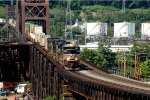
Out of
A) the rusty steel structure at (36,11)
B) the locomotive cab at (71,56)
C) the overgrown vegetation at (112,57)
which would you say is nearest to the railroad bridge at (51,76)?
the rusty steel structure at (36,11)

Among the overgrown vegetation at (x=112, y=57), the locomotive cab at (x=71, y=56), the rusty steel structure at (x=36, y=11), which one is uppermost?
the rusty steel structure at (x=36, y=11)

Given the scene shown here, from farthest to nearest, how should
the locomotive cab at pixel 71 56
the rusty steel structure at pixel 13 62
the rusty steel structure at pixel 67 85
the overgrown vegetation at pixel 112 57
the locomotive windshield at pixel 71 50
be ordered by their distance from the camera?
the overgrown vegetation at pixel 112 57, the rusty steel structure at pixel 13 62, the locomotive windshield at pixel 71 50, the locomotive cab at pixel 71 56, the rusty steel structure at pixel 67 85

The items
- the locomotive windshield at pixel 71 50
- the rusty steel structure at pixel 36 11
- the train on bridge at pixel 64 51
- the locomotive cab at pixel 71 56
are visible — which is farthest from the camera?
the rusty steel structure at pixel 36 11

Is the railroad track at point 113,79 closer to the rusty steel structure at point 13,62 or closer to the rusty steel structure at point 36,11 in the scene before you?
the rusty steel structure at point 13,62

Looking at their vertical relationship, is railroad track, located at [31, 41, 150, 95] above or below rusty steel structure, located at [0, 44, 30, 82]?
above

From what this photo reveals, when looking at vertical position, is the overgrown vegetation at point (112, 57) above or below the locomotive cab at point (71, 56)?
below

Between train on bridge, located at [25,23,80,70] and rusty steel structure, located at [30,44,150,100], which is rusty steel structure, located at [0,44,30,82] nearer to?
rusty steel structure, located at [30,44,150,100]

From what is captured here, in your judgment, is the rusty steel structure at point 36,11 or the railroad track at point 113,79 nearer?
the railroad track at point 113,79

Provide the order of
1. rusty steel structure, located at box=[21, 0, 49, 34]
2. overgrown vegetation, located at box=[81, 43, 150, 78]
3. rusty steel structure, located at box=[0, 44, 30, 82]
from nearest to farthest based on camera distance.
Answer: rusty steel structure, located at box=[0, 44, 30, 82], rusty steel structure, located at box=[21, 0, 49, 34], overgrown vegetation, located at box=[81, 43, 150, 78]

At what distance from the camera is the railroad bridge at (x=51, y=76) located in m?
50.3

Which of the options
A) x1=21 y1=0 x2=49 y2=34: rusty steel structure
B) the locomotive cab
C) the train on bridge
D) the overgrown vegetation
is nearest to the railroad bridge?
x1=21 y1=0 x2=49 y2=34: rusty steel structure

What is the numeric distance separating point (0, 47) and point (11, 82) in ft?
25.9

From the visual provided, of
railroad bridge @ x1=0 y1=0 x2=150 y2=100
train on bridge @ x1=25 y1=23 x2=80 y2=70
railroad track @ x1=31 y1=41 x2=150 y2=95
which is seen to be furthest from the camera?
train on bridge @ x1=25 y1=23 x2=80 y2=70

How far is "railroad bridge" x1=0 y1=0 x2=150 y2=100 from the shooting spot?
165ft
